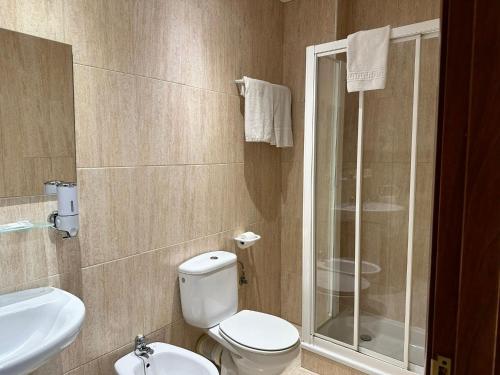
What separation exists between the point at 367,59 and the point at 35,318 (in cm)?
203

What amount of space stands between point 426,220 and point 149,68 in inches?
67.7

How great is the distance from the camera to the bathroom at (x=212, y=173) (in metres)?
1.40

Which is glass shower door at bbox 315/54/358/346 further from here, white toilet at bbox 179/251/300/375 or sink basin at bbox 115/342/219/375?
sink basin at bbox 115/342/219/375

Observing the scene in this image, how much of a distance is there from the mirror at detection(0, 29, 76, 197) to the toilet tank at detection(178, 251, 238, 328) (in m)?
0.79

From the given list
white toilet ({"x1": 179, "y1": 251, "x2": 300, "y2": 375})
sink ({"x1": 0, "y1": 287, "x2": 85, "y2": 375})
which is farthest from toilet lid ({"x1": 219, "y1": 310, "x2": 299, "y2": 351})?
sink ({"x1": 0, "y1": 287, "x2": 85, "y2": 375})

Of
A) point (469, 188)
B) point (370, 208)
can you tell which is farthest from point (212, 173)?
point (469, 188)

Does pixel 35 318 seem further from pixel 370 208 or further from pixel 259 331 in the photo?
pixel 370 208

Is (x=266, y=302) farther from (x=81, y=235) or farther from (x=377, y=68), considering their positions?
(x=377, y=68)

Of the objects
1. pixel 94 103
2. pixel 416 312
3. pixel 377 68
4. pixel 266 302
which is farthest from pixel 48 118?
pixel 416 312

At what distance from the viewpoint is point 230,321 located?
202cm

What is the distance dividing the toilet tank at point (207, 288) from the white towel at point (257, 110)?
0.80 meters

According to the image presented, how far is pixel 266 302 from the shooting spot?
267cm

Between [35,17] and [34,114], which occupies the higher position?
[35,17]

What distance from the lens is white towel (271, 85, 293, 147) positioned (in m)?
2.43
